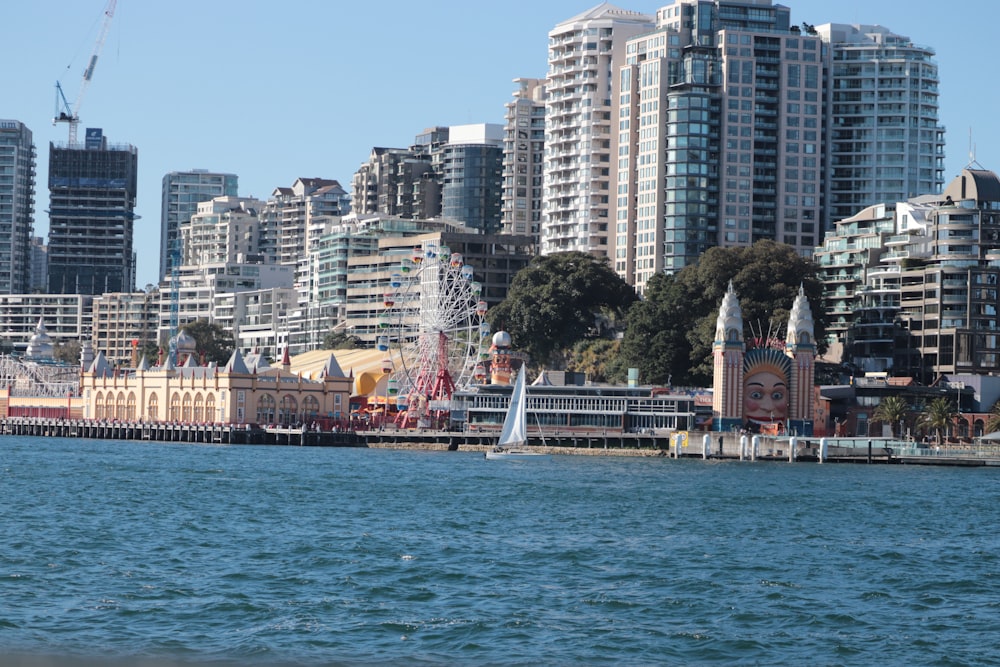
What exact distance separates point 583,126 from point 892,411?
70.3m

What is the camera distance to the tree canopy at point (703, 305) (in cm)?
13750

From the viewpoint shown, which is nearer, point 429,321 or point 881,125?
point 429,321

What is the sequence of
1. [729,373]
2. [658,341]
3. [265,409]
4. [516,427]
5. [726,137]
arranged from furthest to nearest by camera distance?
[726,137]
[265,409]
[658,341]
[729,373]
[516,427]

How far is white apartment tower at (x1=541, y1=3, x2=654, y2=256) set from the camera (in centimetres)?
18338

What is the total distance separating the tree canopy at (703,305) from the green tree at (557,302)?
48.3ft

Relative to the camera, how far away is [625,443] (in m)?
124

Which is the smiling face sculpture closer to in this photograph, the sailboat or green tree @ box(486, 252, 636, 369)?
the sailboat

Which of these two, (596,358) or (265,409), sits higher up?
(596,358)

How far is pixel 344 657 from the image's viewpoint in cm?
3350

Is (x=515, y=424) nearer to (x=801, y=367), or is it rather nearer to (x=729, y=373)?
(x=729, y=373)

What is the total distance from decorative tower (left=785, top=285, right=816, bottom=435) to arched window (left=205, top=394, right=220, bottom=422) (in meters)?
53.6

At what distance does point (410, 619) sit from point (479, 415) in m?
93.2

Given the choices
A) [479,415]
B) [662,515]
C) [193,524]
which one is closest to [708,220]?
[479,415]

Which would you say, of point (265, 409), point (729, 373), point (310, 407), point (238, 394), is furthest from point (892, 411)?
point (238, 394)
